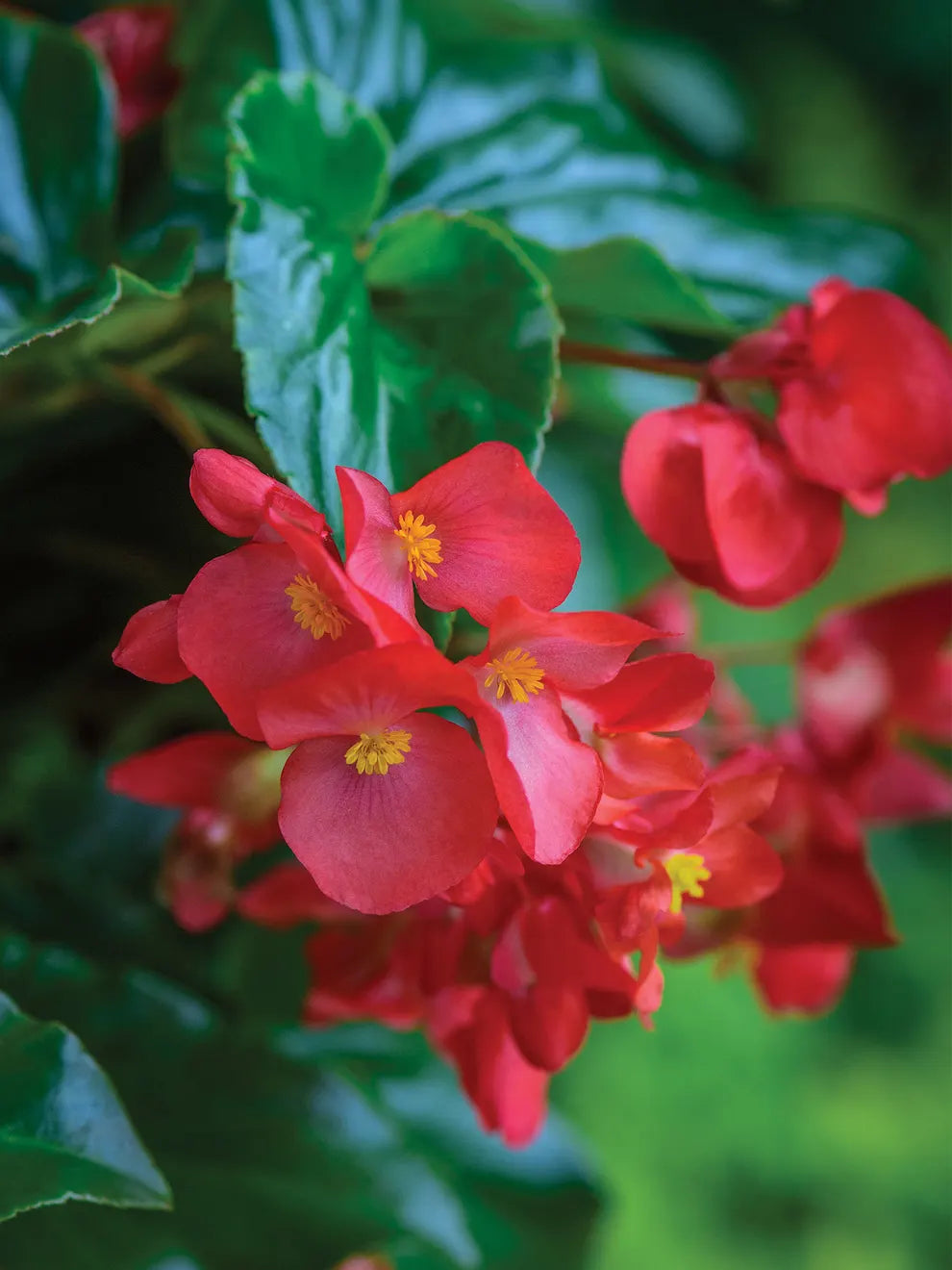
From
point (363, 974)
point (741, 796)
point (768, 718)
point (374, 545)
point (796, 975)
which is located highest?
point (374, 545)

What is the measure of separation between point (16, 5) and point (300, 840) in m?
0.58

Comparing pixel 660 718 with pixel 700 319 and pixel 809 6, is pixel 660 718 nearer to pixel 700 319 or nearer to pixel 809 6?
pixel 700 319

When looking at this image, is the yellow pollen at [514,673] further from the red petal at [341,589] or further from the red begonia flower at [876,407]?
the red begonia flower at [876,407]

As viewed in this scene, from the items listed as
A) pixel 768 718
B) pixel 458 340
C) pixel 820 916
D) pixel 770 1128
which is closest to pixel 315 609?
pixel 458 340

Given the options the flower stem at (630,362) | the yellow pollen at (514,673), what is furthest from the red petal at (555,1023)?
the flower stem at (630,362)

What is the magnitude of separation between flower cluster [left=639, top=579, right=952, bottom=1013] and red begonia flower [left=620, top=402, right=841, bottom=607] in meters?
0.12

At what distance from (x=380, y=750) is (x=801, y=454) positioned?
0.64ft

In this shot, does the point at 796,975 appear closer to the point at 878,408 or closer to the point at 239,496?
the point at 878,408

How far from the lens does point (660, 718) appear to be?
0.34 metres

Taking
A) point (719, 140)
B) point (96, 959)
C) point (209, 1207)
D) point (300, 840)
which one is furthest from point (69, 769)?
point (719, 140)

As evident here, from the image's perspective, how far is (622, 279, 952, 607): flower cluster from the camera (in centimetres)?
40

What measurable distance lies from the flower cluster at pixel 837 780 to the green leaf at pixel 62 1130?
206 millimetres

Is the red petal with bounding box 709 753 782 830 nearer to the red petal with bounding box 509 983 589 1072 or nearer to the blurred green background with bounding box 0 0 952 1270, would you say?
the red petal with bounding box 509 983 589 1072

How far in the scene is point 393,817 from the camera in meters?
0.31
